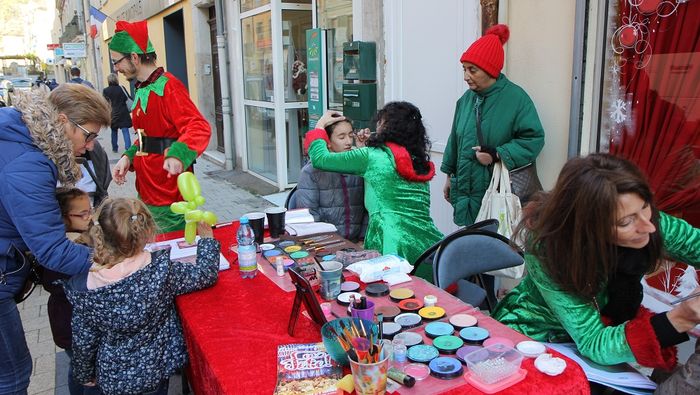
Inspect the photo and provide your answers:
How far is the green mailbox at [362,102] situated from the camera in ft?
17.2

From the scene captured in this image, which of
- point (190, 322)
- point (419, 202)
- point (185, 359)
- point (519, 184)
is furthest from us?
point (519, 184)

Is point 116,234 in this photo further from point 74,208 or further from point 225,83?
point 225,83

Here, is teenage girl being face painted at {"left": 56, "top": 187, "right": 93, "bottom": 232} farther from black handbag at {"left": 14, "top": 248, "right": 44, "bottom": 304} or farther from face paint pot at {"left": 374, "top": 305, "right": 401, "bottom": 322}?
face paint pot at {"left": 374, "top": 305, "right": 401, "bottom": 322}

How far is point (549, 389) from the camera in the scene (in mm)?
1432

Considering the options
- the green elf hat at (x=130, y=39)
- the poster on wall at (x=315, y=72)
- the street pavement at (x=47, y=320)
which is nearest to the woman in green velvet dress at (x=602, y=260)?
the street pavement at (x=47, y=320)

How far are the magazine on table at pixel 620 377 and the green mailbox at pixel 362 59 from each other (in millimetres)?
4039

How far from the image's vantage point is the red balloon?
2750 mm

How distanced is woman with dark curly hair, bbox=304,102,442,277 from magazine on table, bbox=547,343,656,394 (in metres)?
1.33

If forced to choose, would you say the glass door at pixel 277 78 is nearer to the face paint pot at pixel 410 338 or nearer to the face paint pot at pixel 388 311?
the face paint pot at pixel 388 311

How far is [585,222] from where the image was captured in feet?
5.26

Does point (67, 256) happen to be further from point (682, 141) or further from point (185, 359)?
point (682, 141)

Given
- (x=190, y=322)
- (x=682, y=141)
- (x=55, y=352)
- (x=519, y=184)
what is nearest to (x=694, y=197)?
(x=682, y=141)

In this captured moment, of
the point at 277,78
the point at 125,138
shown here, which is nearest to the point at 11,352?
the point at 277,78

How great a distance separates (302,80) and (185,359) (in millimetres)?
6001
